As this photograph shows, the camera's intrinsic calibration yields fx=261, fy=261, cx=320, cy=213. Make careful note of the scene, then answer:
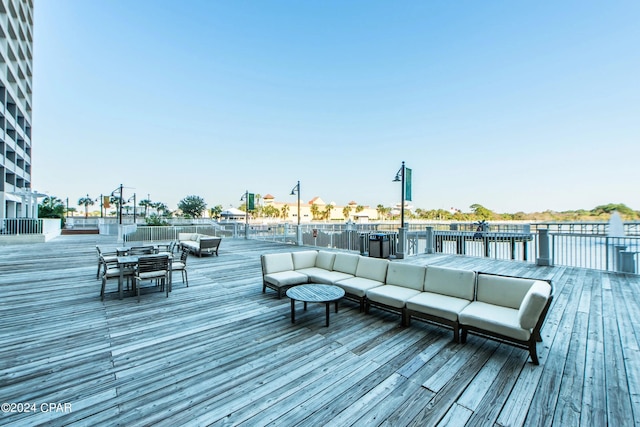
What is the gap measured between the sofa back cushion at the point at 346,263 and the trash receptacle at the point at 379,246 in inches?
139

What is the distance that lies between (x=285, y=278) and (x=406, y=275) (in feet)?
6.99

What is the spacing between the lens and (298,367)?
8.33 ft

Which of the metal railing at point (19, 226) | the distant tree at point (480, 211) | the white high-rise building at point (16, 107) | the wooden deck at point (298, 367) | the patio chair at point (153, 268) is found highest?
the white high-rise building at point (16, 107)

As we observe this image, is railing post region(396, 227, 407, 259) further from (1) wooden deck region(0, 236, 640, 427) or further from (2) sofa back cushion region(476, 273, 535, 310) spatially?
(2) sofa back cushion region(476, 273, 535, 310)

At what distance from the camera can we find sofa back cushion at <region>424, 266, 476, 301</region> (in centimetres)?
350

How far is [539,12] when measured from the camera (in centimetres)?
1153

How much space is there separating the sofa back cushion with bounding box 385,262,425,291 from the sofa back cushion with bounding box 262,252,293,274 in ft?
6.84

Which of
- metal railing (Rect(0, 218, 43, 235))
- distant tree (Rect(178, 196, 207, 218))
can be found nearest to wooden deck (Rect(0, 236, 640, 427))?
metal railing (Rect(0, 218, 43, 235))

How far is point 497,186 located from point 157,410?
50.6 m

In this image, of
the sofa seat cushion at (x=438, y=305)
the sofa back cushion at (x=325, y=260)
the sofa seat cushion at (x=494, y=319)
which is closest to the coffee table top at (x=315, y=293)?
the sofa seat cushion at (x=438, y=305)

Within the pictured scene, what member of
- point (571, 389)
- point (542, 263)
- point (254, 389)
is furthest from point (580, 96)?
point (254, 389)

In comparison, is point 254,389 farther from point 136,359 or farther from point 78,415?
point 136,359

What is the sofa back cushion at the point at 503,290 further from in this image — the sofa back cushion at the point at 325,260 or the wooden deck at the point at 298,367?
the sofa back cushion at the point at 325,260

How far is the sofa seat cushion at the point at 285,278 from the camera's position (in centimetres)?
475
